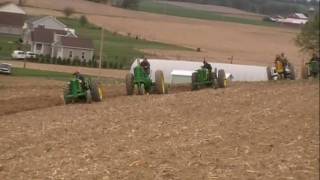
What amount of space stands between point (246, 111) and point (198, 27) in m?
57.3

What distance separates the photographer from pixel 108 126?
485 inches

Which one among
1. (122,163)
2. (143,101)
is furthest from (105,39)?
(122,163)

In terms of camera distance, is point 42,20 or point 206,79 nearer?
point 206,79

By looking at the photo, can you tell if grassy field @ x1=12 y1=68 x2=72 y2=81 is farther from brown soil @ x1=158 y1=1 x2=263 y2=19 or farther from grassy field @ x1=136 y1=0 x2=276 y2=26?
grassy field @ x1=136 y1=0 x2=276 y2=26

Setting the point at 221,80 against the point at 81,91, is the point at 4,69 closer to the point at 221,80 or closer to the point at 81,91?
the point at 221,80

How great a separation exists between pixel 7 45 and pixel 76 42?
4.73 meters

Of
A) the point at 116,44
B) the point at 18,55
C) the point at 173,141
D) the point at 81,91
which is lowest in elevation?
the point at 173,141

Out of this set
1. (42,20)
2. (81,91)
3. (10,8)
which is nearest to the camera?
(81,91)

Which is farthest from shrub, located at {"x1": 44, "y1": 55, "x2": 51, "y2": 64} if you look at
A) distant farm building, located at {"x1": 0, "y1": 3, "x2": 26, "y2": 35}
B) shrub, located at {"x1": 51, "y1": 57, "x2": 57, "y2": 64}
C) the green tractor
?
the green tractor

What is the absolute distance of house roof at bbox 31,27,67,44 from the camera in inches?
2037

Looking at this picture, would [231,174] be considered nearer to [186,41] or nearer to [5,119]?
[5,119]

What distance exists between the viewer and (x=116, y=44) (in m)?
54.0

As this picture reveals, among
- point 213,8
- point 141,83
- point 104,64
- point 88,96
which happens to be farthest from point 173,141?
point 213,8

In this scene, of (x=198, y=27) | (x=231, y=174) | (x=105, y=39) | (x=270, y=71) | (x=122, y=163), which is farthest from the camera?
(x=198, y=27)
